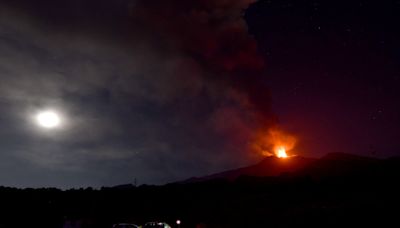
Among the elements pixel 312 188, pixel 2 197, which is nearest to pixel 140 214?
A: pixel 2 197

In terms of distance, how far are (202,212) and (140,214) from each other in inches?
470

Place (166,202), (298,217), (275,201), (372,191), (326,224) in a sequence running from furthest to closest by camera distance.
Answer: (166,202) → (275,201) → (372,191) → (298,217) → (326,224)

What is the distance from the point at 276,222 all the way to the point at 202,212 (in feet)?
69.1

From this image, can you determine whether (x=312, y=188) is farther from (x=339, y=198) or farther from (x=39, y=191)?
(x=39, y=191)

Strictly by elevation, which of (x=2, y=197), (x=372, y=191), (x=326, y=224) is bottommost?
(x=326, y=224)

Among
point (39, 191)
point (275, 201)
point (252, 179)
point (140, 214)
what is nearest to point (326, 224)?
point (275, 201)

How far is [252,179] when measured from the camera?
3541 inches

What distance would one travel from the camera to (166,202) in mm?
79062

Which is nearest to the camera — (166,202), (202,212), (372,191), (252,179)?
(372,191)

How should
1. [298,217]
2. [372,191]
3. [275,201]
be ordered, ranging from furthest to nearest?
1. [275,201]
2. [372,191]
3. [298,217]

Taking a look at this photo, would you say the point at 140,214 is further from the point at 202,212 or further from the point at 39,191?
the point at 39,191

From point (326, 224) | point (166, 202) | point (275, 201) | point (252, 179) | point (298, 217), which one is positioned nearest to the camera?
point (326, 224)

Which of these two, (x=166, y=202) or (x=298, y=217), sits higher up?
(x=166, y=202)

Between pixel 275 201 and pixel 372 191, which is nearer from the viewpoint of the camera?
pixel 372 191
